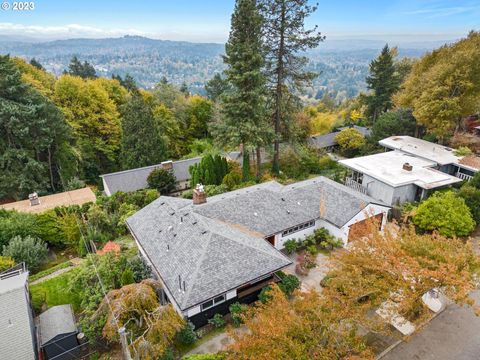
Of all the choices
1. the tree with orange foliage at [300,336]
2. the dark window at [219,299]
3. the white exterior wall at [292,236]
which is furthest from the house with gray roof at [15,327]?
the white exterior wall at [292,236]

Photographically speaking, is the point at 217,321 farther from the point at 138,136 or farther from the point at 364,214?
the point at 138,136

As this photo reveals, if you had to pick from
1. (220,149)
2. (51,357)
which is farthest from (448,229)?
(51,357)

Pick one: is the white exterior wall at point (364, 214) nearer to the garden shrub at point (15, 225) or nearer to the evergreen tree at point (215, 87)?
the garden shrub at point (15, 225)

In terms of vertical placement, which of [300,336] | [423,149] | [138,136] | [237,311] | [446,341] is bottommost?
[446,341]

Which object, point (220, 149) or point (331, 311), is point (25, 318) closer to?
point (331, 311)

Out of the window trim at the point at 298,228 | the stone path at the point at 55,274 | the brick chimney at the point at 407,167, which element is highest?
the brick chimney at the point at 407,167

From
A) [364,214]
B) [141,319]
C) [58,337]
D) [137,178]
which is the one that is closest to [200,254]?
[141,319]

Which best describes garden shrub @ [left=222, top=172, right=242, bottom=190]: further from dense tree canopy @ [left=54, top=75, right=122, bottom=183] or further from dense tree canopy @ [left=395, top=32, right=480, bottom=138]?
dense tree canopy @ [left=395, top=32, right=480, bottom=138]
